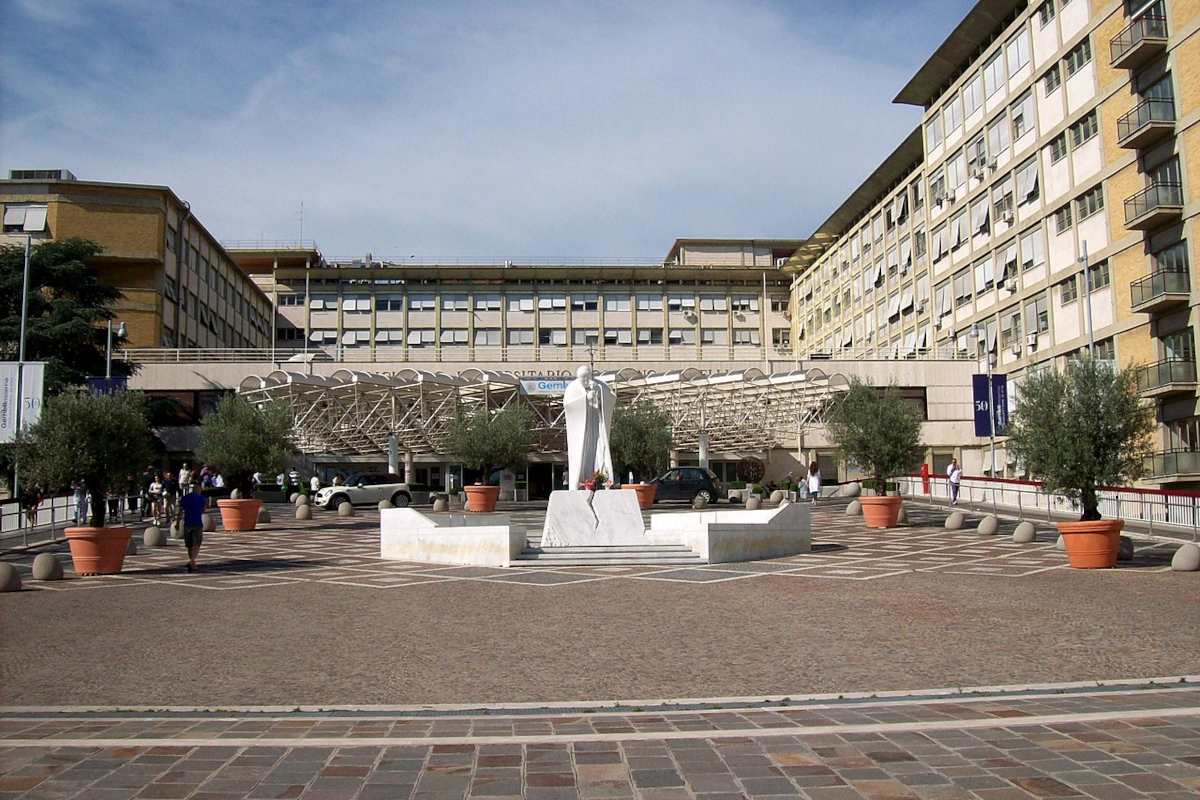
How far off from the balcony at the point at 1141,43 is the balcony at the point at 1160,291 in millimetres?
7620

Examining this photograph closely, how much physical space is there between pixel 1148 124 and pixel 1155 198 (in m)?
2.62

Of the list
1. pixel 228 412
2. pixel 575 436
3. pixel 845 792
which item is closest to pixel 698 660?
pixel 845 792

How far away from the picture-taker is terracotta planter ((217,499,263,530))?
2561 cm

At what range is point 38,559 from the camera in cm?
1535

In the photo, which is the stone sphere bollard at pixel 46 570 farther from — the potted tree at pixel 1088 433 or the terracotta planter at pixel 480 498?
the terracotta planter at pixel 480 498

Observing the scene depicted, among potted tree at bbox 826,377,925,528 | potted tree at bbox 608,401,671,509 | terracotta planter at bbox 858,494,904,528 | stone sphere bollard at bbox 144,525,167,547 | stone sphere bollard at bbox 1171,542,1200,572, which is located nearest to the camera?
stone sphere bollard at bbox 1171,542,1200,572

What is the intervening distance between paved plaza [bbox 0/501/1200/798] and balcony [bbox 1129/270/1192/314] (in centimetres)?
2341

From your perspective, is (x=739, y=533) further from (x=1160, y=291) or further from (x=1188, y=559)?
(x=1160, y=291)

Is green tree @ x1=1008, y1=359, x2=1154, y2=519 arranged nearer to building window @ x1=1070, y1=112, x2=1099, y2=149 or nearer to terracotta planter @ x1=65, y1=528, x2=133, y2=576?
terracotta planter @ x1=65, y1=528, x2=133, y2=576

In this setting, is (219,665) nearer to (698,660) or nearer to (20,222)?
(698,660)

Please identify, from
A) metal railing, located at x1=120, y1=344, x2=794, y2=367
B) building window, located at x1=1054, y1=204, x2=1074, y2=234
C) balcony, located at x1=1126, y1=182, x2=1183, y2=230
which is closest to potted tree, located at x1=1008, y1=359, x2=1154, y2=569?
balcony, located at x1=1126, y1=182, x2=1183, y2=230

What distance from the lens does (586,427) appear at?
21375 millimetres

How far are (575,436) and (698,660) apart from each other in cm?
1348

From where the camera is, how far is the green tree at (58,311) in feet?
129
